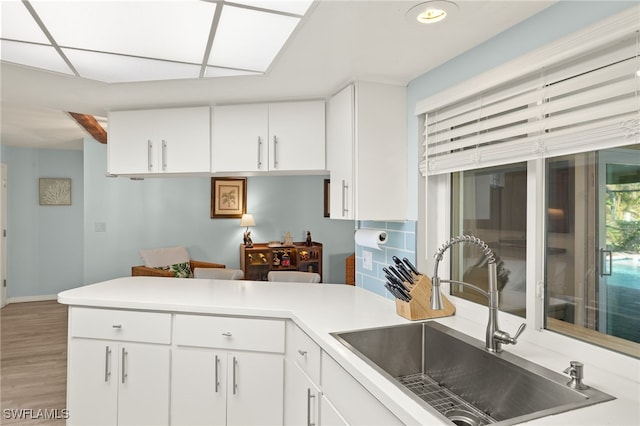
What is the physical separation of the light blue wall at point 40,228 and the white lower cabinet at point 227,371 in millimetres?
4897

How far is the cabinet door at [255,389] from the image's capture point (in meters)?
2.05

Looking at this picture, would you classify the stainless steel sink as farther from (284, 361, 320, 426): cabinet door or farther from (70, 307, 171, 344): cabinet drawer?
(70, 307, 171, 344): cabinet drawer

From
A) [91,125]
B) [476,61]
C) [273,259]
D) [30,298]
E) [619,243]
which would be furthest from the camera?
[273,259]

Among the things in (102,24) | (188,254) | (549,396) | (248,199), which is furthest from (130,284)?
(248,199)

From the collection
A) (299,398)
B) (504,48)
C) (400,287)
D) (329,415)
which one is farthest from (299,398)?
(504,48)

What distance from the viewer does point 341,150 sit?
91.8 inches

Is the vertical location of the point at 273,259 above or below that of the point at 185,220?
below

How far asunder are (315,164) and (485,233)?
1.07 meters

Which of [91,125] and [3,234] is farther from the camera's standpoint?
[3,234]

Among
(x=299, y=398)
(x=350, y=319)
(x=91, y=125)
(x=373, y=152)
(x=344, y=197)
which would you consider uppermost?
(x=91, y=125)

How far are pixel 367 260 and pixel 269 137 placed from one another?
3.28 ft

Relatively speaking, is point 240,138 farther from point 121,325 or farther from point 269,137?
point 121,325

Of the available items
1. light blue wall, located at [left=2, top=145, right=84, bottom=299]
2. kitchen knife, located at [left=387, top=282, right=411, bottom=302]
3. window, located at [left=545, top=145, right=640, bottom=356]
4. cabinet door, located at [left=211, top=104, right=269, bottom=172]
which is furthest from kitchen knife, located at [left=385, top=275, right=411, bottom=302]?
light blue wall, located at [left=2, top=145, right=84, bottom=299]

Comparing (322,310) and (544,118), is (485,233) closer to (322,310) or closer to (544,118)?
(544,118)
